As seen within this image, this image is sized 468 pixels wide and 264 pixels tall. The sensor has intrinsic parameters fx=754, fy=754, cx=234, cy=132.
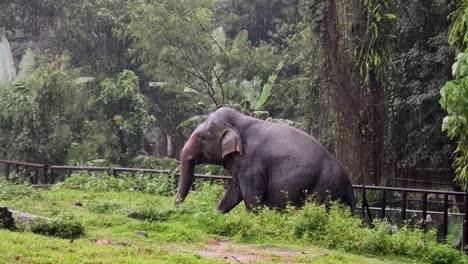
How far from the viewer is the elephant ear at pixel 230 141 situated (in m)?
11.9

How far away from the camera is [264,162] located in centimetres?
1169

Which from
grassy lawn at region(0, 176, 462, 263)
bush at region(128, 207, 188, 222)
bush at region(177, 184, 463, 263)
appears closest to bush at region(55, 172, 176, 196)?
grassy lawn at region(0, 176, 462, 263)

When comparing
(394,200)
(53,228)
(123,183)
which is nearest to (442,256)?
(53,228)

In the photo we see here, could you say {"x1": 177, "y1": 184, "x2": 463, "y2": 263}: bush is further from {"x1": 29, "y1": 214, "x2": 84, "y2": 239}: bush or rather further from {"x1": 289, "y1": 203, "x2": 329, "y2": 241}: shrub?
{"x1": 29, "y1": 214, "x2": 84, "y2": 239}: bush

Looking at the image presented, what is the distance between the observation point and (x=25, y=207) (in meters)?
11.5

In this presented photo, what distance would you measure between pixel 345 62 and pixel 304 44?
9.05 m

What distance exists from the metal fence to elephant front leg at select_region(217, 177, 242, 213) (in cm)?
193

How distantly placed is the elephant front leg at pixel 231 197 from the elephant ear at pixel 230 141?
460 mm

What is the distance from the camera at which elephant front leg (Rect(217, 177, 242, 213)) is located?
1194 cm

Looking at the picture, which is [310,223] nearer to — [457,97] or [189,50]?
[457,97]

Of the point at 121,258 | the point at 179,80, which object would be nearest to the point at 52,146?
the point at 179,80

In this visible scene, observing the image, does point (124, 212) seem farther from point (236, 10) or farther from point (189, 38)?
point (236, 10)

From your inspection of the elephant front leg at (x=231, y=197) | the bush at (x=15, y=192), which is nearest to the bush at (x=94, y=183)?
the bush at (x=15, y=192)

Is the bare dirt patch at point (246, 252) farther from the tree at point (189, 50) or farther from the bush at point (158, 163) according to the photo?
the tree at point (189, 50)
